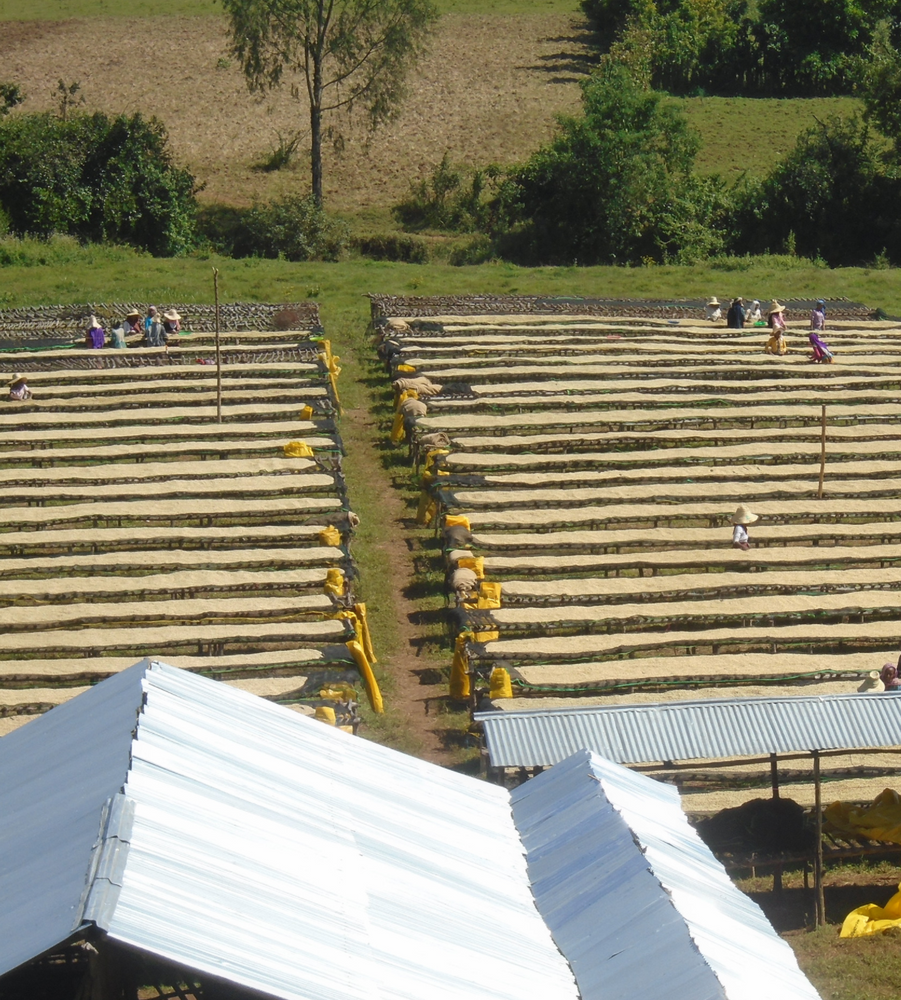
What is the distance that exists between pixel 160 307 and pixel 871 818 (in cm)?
2446

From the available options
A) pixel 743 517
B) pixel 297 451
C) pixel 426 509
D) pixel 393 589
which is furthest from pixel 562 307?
pixel 393 589

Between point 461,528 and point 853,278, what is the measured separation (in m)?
23.2

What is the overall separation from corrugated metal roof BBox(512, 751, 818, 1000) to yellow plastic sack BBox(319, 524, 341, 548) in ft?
27.6

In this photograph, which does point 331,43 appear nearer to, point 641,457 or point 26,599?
point 641,457

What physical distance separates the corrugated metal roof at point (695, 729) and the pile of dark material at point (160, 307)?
806 inches

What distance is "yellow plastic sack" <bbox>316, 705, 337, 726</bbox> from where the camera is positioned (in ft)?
46.1

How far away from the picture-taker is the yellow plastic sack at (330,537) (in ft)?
64.5

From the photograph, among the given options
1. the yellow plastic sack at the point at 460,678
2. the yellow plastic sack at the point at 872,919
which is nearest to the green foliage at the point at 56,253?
the yellow plastic sack at the point at 460,678

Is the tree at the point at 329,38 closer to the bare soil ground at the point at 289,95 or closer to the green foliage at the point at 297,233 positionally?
the green foliage at the point at 297,233

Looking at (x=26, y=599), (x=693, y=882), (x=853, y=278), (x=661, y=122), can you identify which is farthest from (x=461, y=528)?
(x=661, y=122)

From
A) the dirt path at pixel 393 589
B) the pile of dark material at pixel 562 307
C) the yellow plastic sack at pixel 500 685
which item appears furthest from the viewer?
the pile of dark material at pixel 562 307

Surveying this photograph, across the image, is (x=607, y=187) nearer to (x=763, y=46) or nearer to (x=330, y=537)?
(x=763, y=46)

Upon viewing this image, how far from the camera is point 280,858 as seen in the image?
29.6 feet

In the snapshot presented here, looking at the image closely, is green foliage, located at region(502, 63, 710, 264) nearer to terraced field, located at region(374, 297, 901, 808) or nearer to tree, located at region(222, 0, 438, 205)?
tree, located at region(222, 0, 438, 205)
